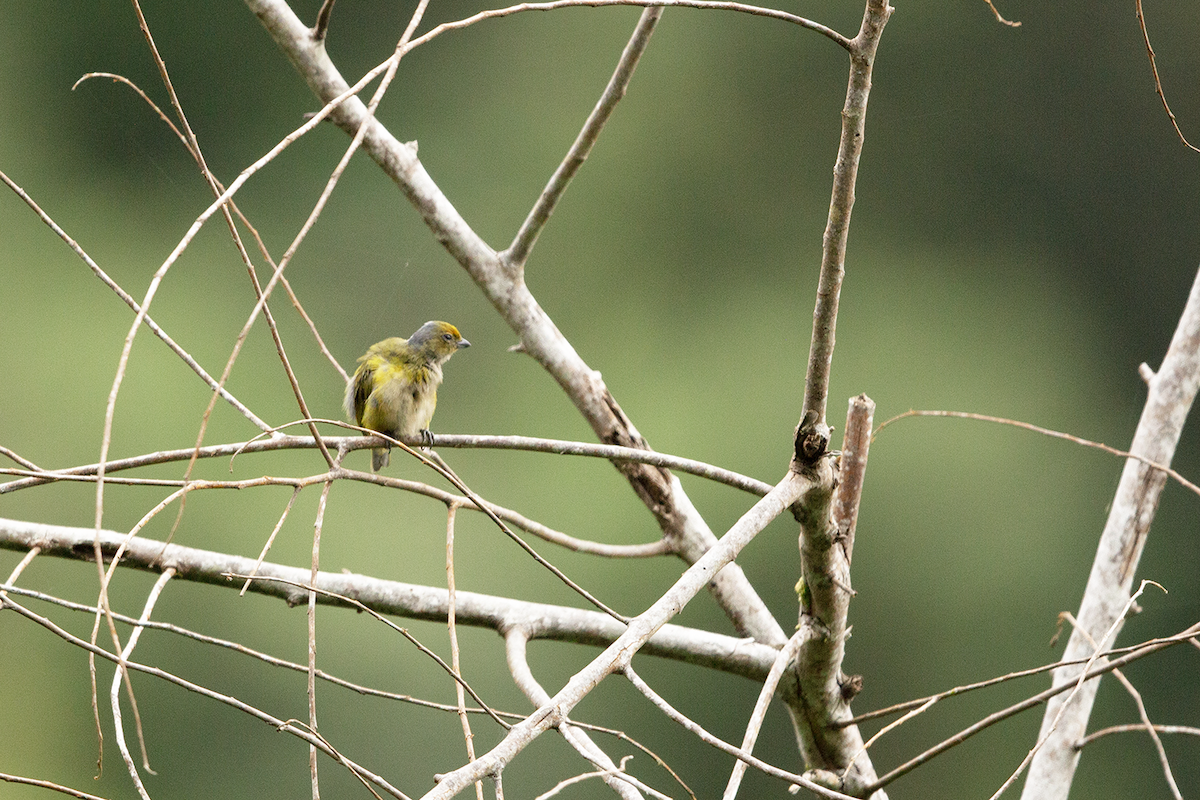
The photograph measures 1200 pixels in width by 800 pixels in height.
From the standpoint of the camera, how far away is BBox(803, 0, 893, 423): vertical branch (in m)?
1.25

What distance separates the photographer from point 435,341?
309 cm

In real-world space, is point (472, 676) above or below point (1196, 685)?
above

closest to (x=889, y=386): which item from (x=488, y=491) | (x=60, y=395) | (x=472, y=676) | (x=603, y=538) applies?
(x=603, y=538)

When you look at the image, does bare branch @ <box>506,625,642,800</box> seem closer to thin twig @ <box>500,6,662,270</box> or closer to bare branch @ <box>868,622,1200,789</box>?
bare branch @ <box>868,622,1200,789</box>

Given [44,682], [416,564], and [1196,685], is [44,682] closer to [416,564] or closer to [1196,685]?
[416,564]

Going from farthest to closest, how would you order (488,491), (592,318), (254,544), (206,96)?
1. (206,96)
2. (592,318)
3. (488,491)
4. (254,544)

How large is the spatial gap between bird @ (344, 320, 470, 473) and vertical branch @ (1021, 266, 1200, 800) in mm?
1467

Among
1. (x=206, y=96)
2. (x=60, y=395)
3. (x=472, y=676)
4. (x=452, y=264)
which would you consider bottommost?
(x=472, y=676)

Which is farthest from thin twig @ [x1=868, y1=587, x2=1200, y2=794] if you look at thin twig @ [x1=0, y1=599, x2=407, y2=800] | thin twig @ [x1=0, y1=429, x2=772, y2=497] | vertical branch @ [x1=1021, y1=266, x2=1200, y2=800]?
vertical branch @ [x1=1021, y1=266, x2=1200, y2=800]

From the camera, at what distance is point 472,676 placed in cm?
855

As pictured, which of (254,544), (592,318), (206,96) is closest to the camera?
(254,544)

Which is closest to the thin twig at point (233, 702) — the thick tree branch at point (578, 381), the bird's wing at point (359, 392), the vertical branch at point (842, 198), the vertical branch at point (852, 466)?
the vertical branch at point (842, 198)

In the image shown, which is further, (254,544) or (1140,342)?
(1140,342)

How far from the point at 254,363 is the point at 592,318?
9.45ft
